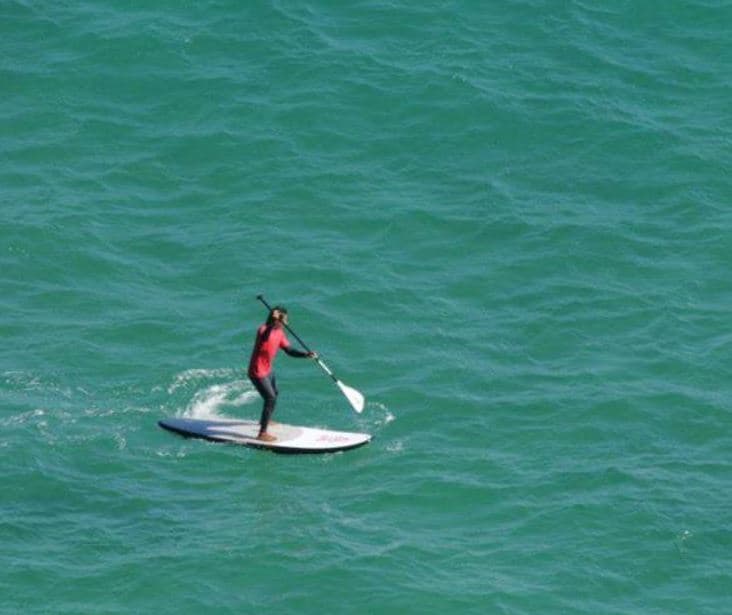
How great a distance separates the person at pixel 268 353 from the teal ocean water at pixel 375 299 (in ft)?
4.80

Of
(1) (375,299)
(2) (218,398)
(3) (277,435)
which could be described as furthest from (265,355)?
(1) (375,299)

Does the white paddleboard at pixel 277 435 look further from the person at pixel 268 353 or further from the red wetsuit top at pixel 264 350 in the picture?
the red wetsuit top at pixel 264 350

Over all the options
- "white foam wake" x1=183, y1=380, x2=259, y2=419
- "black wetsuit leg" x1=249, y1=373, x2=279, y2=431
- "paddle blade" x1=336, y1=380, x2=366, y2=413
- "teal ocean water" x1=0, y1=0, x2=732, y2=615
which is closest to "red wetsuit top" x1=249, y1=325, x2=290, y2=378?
"black wetsuit leg" x1=249, y1=373, x2=279, y2=431

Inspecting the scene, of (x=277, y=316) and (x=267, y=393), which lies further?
(x=267, y=393)

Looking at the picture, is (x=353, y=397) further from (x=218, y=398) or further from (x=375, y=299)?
(x=375, y=299)

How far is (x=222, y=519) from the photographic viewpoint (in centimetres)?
4253

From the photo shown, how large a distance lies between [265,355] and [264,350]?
4.8 inches

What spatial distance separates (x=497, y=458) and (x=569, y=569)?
13.8 feet

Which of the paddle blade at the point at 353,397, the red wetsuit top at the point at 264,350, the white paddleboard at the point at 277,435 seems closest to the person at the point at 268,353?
the red wetsuit top at the point at 264,350

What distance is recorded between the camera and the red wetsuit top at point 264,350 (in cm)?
4416

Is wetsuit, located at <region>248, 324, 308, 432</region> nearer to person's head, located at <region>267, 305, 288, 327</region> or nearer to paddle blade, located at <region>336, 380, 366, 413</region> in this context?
person's head, located at <region>267, 305, 288, 327</region>

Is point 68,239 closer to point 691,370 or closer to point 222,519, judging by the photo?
point 222,519

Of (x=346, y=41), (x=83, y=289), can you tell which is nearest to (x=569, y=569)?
(x=83, y=289)

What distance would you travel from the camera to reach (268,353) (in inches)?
1742
